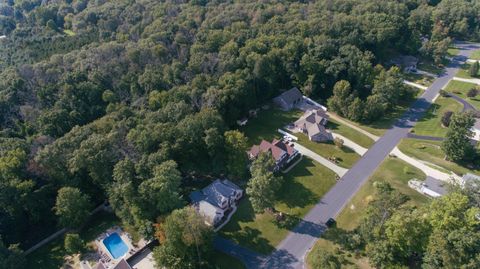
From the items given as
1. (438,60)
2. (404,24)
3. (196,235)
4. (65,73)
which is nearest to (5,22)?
(65,73)

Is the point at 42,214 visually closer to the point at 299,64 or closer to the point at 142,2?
the point at 299,64

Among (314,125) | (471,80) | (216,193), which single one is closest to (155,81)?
(216,193)

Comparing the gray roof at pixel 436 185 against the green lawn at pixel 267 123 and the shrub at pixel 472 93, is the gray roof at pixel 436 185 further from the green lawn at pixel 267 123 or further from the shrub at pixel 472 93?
the shrub at pixel 472 93

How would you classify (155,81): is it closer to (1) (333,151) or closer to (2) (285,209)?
(2) (285,209)

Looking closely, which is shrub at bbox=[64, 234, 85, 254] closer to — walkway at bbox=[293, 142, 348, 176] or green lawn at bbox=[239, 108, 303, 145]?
green lawn at bbox=[239, 108, 303, 145]

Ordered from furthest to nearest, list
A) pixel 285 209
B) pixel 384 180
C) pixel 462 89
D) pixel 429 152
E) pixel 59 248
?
pixel 462 89, pixel 429 152, pixel 384 180, pixel 285 209, pixel 59 248

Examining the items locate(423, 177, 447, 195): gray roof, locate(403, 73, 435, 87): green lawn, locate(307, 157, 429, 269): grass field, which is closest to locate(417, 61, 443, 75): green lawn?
locate(403, 73, 435, 87): green lawn
